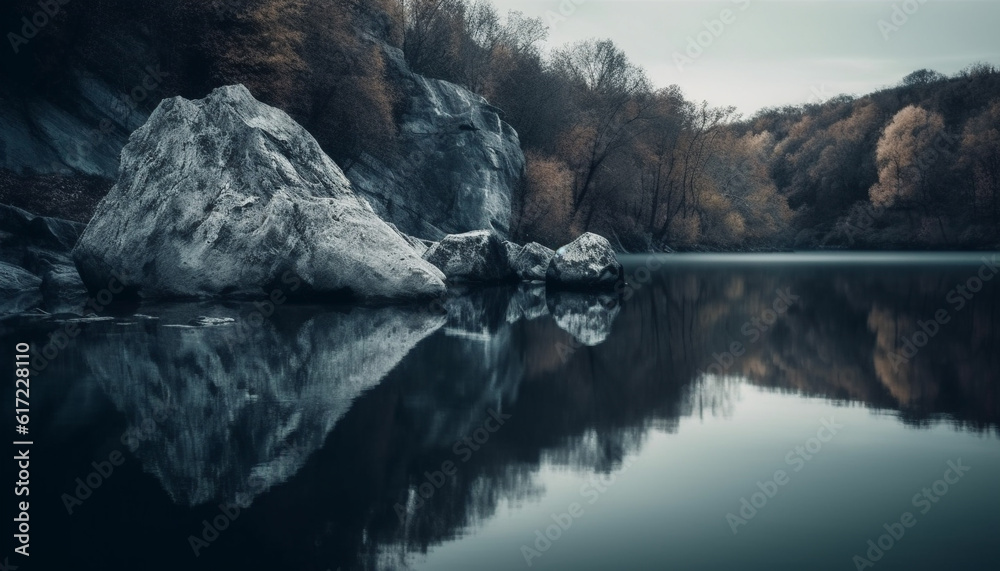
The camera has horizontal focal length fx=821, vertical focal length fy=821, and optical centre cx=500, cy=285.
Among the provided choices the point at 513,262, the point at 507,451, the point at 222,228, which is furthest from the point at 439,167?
the point at 507,451

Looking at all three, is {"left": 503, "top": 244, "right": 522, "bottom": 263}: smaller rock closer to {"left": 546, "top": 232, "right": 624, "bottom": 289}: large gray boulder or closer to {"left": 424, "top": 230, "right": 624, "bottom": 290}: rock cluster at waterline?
{"left": 424, "top": 230, "right": 624, "bottom": 290}: rock cluster at waterline

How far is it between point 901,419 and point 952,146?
237 feet

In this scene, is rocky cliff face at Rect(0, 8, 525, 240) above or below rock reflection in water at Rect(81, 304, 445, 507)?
above

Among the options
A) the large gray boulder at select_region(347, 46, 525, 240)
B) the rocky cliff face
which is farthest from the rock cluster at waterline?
the large gray boulder at select_region(347, 46, 525, 240)

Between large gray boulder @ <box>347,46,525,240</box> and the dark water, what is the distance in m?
25.5

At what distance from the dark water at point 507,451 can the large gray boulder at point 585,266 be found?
1075 centimetres

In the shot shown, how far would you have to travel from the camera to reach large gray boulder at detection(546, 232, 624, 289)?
70.2ft

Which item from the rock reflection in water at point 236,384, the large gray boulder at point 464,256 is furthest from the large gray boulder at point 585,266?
the rock reflection in water at point 236,384

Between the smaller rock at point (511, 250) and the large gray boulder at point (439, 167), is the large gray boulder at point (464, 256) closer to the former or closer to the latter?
the smaller rock at point (511, 250)

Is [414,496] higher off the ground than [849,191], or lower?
lower

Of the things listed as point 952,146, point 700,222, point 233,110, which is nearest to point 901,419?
point 233,110

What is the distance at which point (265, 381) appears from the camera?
286 inches

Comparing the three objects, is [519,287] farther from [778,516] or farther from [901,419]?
[778,516]

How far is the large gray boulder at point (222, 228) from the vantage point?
49.8 feet
